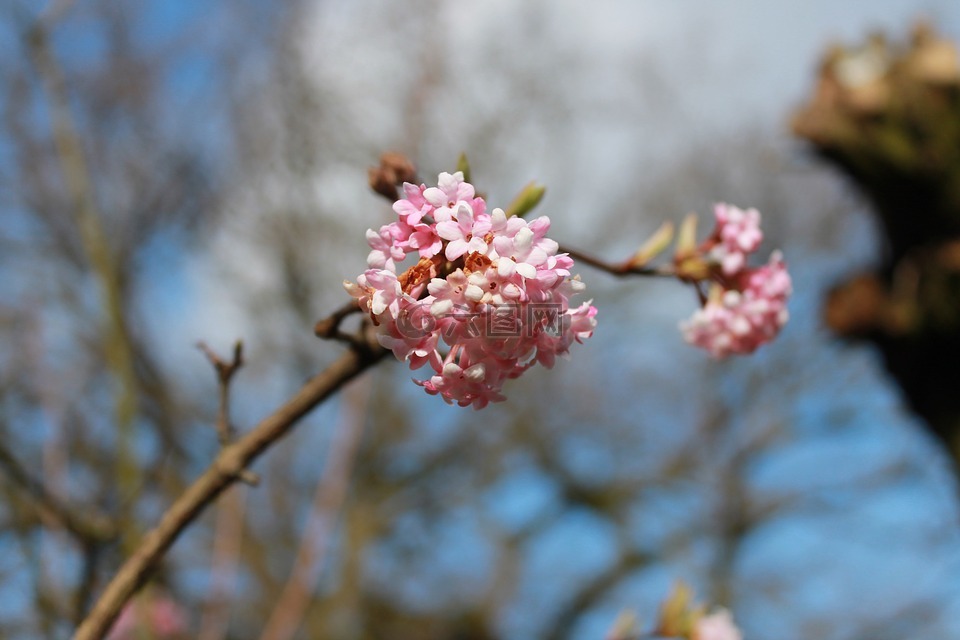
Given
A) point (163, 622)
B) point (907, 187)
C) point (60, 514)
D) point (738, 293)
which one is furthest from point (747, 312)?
point (907, 187)

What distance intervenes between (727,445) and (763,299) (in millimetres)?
9315

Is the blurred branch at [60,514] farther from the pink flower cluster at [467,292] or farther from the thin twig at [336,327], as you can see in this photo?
the pink flower cluster at [467,292]

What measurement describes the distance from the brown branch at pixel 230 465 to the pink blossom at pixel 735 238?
0.62 m

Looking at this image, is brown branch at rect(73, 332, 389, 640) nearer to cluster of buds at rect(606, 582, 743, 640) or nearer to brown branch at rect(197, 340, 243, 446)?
brown branch at rect(197, 340, 243, 446)

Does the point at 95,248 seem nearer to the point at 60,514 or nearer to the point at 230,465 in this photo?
the point at 60,514

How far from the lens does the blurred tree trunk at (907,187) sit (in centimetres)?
451

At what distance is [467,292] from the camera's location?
728mm

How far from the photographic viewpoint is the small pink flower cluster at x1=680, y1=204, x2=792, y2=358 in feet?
4.31

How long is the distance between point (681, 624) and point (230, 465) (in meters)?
1.00

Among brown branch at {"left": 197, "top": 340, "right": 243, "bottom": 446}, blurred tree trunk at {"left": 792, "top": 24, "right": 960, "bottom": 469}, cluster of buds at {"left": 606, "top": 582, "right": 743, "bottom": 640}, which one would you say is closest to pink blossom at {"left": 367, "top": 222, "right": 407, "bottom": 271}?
brown branch at {"left": 197, "top": 340, "right": 243, "bottom": 446}

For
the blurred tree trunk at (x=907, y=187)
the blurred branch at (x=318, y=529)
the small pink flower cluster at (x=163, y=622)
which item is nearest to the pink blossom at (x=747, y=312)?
the blurred branch at (x=318, y=529)

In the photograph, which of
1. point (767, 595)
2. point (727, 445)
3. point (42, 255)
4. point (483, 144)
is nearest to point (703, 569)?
point (767, 595)

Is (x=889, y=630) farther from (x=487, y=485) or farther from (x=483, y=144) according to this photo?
(x=483, y=144)

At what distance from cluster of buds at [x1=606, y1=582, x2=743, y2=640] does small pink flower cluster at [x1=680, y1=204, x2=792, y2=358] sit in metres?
0.57
